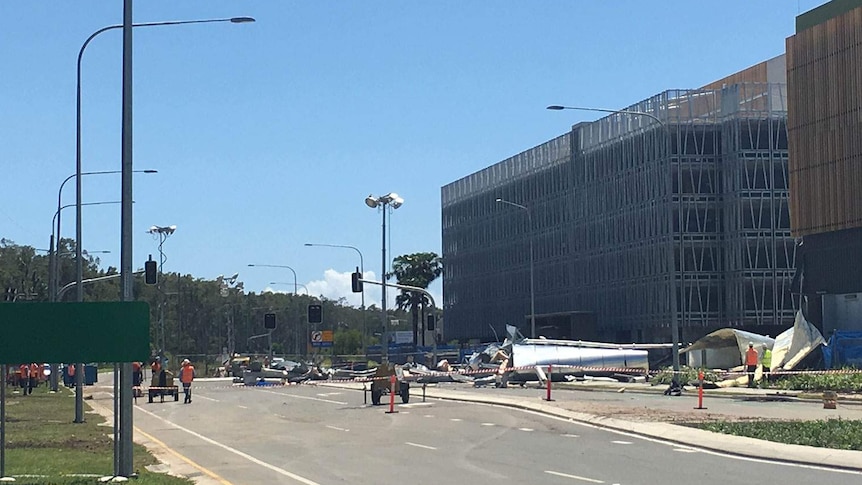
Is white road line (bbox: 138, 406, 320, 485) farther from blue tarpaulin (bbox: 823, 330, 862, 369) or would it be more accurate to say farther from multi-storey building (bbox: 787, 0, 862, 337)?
multi-storey building (bbox: 787, 0, 862, 337)

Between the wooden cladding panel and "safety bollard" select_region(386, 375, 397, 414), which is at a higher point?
the wooden cladding panel

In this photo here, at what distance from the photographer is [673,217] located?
8469 centimetres

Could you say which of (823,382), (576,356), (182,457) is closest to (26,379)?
(576,356)

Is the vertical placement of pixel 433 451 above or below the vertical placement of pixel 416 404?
above

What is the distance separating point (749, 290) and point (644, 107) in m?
15.5

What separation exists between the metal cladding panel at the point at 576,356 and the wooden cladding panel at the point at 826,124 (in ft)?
41.5

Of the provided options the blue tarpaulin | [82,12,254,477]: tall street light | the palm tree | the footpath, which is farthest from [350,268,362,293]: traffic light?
the palm tree

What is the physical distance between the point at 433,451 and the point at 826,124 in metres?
48.5

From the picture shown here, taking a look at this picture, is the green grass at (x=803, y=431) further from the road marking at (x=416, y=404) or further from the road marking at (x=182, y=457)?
the road marking at (x=416, y=404)

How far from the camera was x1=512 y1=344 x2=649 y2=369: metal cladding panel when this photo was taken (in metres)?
61.7

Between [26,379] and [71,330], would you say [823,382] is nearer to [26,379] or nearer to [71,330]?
[71,330]

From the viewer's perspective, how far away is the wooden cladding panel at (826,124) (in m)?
63.2

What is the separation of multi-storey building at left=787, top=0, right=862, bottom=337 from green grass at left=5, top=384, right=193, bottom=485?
138 feet

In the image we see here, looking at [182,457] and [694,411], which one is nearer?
[182,457]
